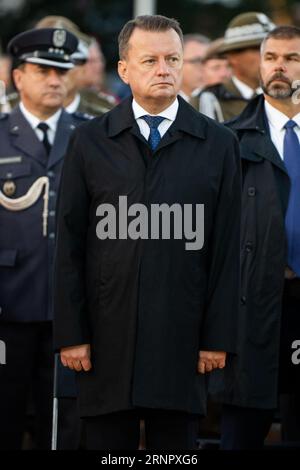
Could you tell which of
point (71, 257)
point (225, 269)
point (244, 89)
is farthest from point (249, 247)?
point (244, 89)

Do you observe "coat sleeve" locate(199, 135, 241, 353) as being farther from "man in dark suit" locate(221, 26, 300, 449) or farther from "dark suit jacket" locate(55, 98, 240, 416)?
"man in dark suit" locate(221, 26, 300, 449)

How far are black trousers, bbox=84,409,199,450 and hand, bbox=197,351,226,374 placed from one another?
0.68 ft

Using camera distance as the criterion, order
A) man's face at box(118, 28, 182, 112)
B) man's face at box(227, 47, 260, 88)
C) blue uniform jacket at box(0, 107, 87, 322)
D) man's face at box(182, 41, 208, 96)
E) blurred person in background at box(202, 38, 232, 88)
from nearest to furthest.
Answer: man's face at box(118, 28, 182, 112) → blue uniform jacket at box(0, 107, 87, 322) → man's face at box(227, 47, 260, 88) → blurred person in background at box(202, 38, 232, 88) → man's face at box(182, 41, 208, 96)

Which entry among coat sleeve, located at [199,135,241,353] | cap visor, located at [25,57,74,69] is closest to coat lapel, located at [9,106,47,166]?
cap visor, located at [25,57,74,69]

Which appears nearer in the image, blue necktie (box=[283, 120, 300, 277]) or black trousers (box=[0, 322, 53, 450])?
blue necktie (box=[283, 120, 300, 277])

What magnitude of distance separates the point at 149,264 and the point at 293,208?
4.57 feet

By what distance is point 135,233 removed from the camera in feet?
19.4

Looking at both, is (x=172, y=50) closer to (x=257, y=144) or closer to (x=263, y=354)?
(x=257, y=144)

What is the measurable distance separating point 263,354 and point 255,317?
185 millimetres

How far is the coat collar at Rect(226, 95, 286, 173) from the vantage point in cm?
704

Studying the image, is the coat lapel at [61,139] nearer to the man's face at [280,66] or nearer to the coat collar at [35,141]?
the coat collar at [35,141]

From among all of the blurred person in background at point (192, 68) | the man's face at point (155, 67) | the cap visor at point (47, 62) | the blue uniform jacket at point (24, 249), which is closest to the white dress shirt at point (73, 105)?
the cap visor at point (47, 62)

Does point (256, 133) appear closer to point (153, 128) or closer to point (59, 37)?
point (153, 128)
